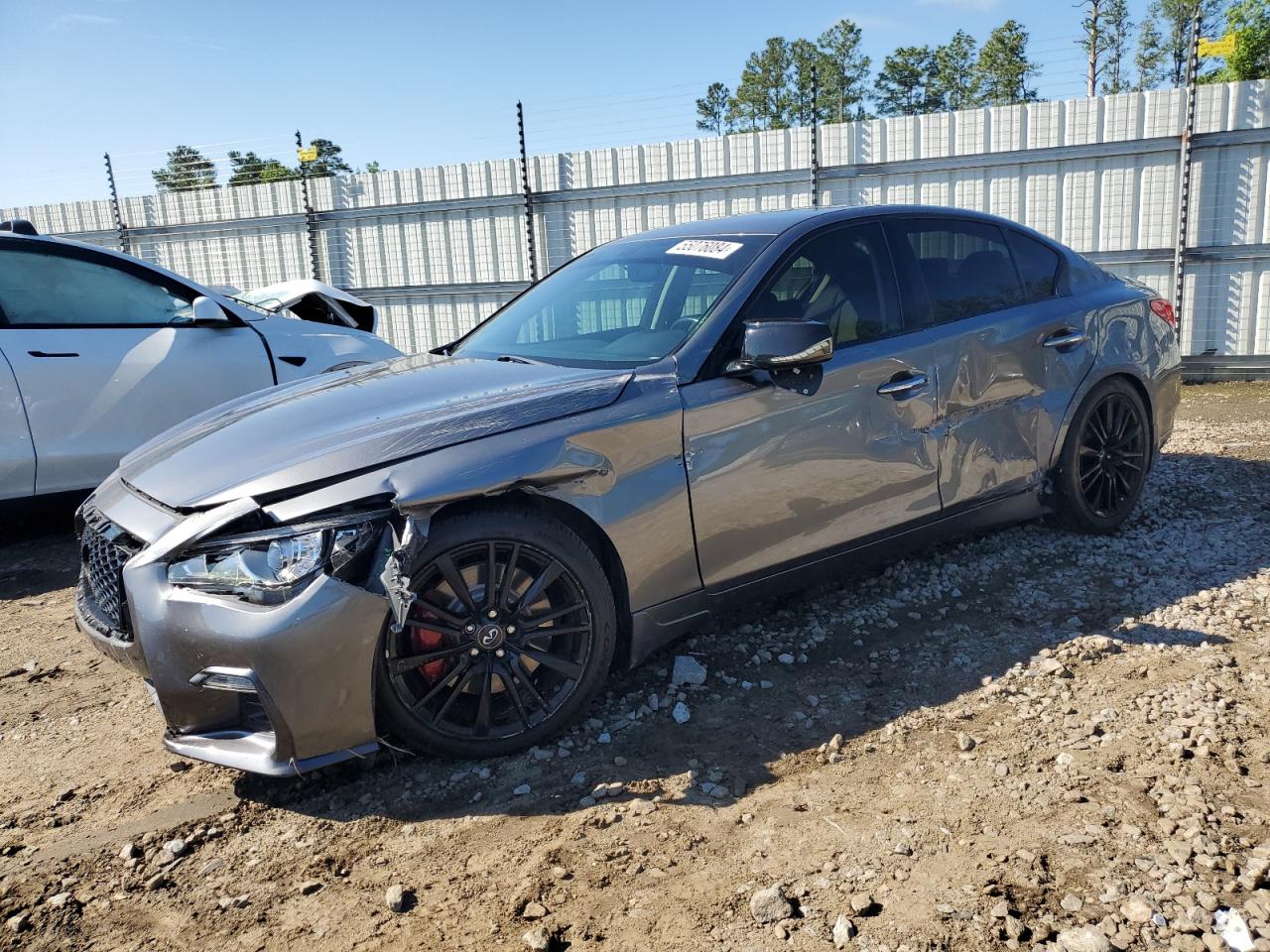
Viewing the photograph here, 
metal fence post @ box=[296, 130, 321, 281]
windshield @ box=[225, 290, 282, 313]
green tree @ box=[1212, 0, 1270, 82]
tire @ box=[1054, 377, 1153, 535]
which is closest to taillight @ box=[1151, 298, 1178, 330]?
tire @ box=[1054, 377, 1153, 535]

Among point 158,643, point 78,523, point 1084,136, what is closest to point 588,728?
point 158,643

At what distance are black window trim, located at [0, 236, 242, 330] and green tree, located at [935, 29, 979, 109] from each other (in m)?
66.6

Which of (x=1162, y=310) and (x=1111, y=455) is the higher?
(x=1162, y=310)

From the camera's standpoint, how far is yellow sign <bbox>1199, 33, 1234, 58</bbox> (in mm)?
9734

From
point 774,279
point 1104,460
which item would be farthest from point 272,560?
point 1104,460

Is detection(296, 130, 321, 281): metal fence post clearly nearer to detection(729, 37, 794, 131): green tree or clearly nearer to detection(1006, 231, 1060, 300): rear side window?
detection(1006, 231, 1060, 300): rear side window

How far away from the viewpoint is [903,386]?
3.69m

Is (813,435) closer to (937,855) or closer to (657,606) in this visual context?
(657,606)

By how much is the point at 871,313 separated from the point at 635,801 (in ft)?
6.96

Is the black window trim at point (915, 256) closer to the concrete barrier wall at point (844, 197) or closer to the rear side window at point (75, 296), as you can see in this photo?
the rear side window at point (75, 296)

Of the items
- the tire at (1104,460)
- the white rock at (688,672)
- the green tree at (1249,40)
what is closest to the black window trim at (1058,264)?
the tire at (1104,460)

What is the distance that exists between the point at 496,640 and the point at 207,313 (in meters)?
3.60

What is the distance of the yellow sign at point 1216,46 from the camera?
973 centimetres

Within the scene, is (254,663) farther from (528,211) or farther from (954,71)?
(954,71)
